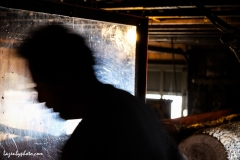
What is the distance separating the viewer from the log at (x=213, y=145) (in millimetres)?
3732

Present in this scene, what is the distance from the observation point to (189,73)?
10.4 m

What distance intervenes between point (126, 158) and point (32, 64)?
3.10 ft

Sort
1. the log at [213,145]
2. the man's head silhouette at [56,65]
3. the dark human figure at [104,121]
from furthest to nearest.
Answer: the log at [213,145], the man's head silhouette at [56,65], the dark human figure at [104,121]

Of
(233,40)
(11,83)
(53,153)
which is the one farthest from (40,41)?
(233,40)

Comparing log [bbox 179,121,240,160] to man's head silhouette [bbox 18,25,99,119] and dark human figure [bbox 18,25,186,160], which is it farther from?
man's head silhouette [bbox 18,25,99,119]

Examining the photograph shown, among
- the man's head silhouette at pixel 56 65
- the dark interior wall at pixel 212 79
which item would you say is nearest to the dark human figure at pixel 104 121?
the man's head silhouette at pixel 56 65

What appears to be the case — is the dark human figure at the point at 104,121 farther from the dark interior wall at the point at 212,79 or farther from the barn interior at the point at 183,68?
the dark interior wall at the point at 212,79

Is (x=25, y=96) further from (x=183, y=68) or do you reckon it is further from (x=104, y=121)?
(x=183, y=68)

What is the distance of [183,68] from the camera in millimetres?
11484

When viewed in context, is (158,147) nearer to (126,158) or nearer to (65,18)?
(126,158)

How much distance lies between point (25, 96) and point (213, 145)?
2.03m

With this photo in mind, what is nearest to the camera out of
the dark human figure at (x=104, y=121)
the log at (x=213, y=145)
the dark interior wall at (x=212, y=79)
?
the dark human figure at (x=104, y=121)

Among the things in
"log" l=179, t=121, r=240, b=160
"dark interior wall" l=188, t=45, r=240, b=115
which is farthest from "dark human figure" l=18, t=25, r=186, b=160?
"dark interior wall" l=188, t=45, r=240, b=115

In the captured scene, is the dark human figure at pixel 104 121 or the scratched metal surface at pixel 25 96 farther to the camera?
the scratched metal surface at pixel 25 96
